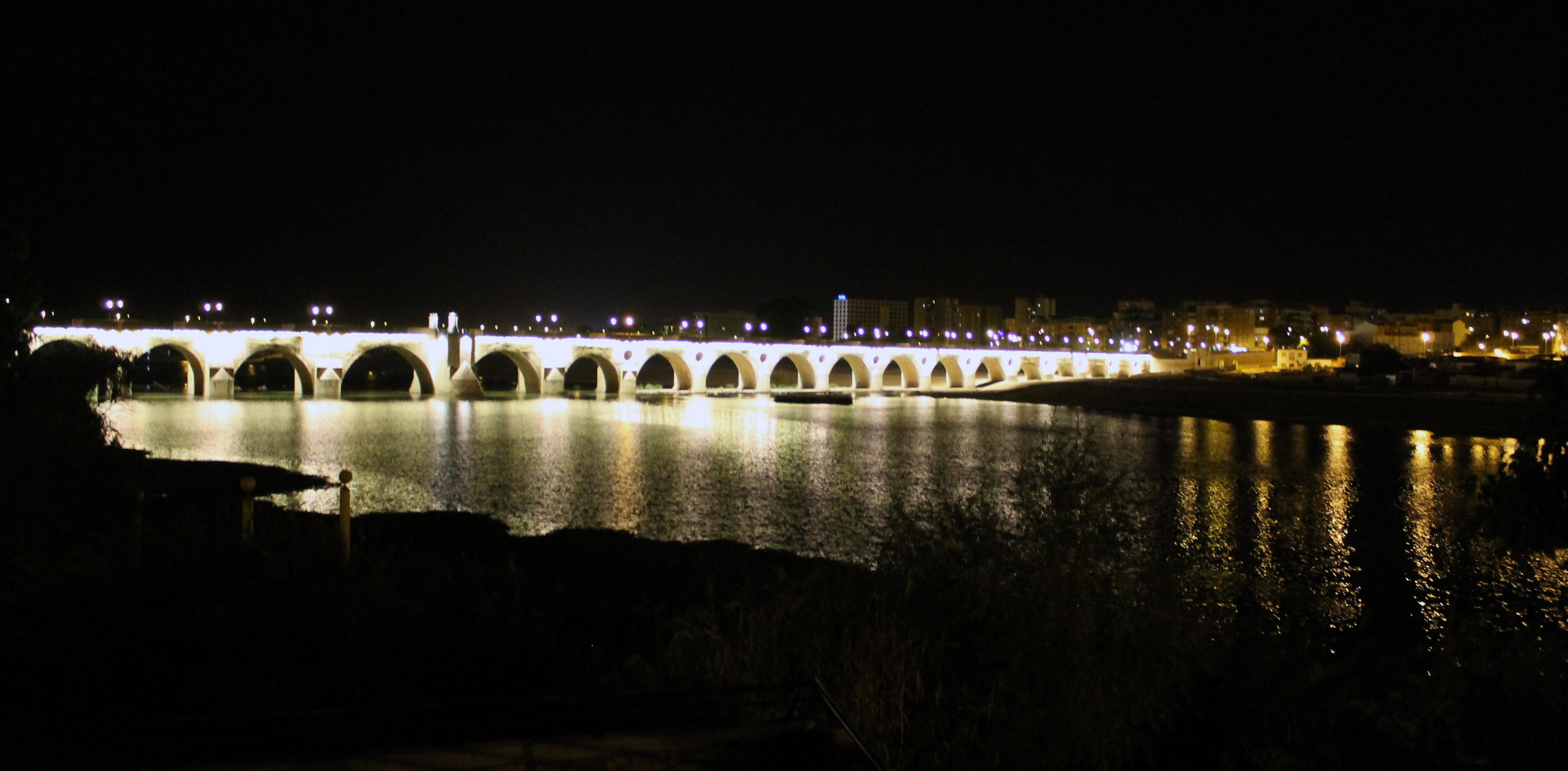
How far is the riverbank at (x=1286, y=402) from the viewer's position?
143 ft

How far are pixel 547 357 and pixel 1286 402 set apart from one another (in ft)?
153

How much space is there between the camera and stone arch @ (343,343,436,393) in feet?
206

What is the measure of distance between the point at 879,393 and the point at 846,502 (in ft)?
201

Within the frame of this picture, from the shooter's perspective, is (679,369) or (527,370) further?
(679,369)

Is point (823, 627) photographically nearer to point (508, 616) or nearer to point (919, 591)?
point (919, 591)

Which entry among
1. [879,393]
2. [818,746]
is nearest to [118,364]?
[818,746]

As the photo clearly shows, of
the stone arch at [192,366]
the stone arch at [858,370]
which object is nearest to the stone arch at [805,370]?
the stone arch at [858,370]

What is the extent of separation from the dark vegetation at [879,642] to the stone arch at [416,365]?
57.7 meters

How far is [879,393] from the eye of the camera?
81188mm

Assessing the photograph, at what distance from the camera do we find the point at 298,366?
201 feet

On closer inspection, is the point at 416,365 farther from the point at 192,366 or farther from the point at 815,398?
the point at 815,398

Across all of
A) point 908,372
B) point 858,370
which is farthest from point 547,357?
point 908,372

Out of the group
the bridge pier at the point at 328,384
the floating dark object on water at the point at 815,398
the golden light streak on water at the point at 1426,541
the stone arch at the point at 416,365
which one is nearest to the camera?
the golden light streak on water at the point at 1426,541

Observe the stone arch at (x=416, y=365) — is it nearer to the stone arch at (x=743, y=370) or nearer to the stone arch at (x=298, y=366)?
the stone arch at (x=298, y=366)
